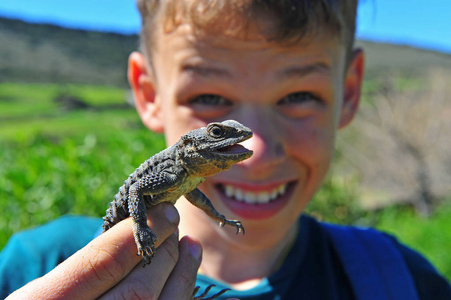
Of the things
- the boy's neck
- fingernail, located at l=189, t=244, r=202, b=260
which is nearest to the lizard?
fingernail, located at l=189, t=244, r=202, b=260

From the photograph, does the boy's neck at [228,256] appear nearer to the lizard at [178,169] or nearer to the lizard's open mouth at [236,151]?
the lizard at [178,169]

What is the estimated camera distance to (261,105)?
2.66m

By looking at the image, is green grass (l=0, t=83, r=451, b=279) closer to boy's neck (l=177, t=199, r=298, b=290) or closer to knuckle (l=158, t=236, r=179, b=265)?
boy's neck (l=177, t=199, r=298, b=290)

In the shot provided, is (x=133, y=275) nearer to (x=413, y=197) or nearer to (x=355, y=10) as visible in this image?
(x=355, y=10)

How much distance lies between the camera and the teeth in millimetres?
2805

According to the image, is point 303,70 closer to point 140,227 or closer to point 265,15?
point 265,15

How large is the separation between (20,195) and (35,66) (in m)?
6.93

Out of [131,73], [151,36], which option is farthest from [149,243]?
[131,73]

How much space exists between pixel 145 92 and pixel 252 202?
1.50 meters

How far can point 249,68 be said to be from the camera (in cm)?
265

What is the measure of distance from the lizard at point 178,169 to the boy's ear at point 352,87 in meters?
2.13

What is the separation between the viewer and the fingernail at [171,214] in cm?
198

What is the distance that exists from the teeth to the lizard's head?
960 millimetres

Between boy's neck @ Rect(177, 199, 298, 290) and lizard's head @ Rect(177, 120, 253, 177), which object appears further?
boy's neck @ Rect(177, 199, 298, 290)
